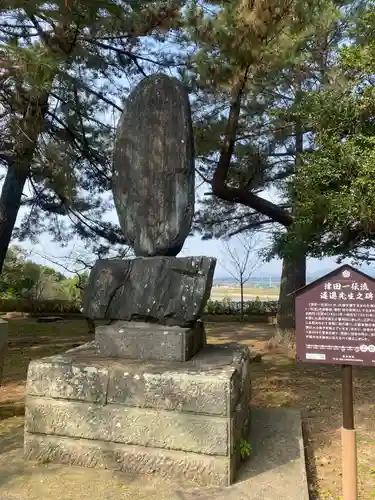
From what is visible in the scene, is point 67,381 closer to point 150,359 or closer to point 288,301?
point 150,359

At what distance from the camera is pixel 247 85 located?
5488 millimetres

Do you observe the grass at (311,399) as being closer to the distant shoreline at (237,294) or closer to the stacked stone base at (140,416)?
the stacked stone base at (140,416)

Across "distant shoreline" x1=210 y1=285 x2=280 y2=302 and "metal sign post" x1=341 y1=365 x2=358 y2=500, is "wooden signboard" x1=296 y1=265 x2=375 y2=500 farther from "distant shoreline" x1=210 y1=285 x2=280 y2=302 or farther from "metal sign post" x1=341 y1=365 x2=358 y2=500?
"distant shoreline" x1=210 y1=285 x2=280 y2=302

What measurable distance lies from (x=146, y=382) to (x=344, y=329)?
114 cm

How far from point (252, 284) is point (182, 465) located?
14.1 m

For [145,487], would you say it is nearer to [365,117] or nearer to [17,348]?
[365,117]

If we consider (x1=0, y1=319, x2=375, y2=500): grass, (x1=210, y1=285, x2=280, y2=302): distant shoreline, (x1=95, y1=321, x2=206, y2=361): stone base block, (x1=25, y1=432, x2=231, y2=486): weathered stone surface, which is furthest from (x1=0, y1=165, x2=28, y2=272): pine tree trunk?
(x1=210, y1=285, x2=280, y2=302): distant shoreline

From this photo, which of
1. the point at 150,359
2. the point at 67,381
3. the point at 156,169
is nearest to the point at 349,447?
the point at 150,359

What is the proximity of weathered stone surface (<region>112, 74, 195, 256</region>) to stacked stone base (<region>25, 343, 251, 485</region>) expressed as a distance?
0.92 metres

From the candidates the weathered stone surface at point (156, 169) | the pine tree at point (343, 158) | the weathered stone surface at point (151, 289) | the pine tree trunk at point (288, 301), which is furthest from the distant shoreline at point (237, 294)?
the weathered stone surface at point (151, 289)

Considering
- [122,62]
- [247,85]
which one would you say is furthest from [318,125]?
[122,62]

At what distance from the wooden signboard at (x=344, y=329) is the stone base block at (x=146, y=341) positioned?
0.85 m

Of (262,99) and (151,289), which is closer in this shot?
(151,289)

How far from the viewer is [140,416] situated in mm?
2615
